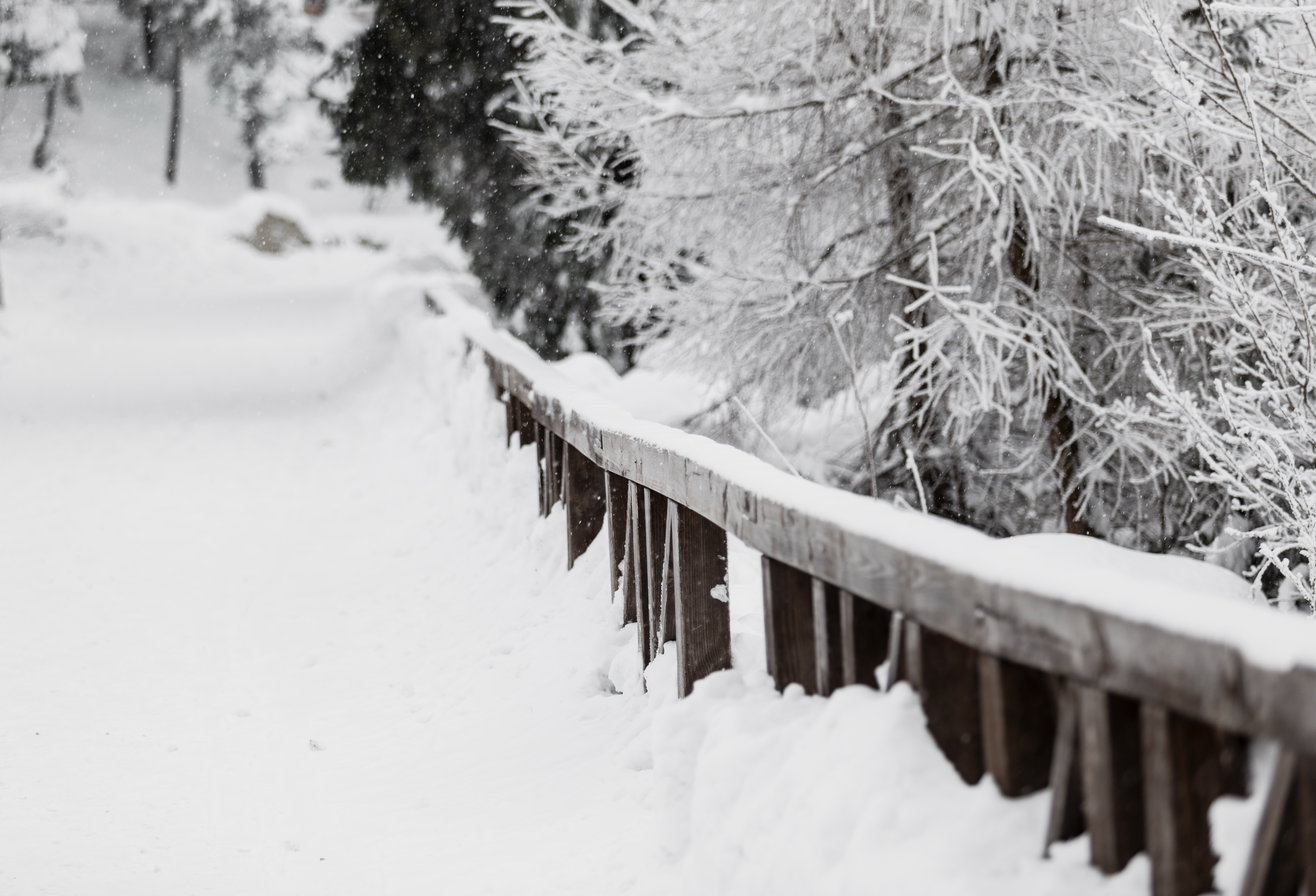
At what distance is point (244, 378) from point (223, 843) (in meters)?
12.3

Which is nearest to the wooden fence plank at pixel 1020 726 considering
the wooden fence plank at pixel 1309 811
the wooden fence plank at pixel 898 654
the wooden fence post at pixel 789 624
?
the wooden fence plank at pixel 898 654

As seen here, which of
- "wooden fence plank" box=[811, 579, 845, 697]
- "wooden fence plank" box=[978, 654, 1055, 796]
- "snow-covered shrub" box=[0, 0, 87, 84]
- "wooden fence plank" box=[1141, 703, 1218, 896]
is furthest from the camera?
"snow-covered shrub" box=[0, 0, 87, 84]

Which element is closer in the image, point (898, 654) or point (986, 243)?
point (898, 654)

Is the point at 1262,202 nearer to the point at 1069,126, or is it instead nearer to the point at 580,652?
the point at 1069,126

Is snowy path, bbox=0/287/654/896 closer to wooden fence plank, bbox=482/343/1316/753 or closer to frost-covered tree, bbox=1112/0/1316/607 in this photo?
wooden fence plank, bbox=482/343/1316/753

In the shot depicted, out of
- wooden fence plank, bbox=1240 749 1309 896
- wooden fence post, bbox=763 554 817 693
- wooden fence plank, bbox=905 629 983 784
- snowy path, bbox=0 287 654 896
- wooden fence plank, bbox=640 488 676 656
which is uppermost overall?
wooden fence plank, bbox=1240 749 1309 896

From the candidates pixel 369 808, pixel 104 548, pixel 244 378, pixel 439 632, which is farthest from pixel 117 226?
pixel 369 808

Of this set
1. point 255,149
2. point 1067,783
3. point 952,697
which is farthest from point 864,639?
point 255,149

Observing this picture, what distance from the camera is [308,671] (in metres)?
5.69

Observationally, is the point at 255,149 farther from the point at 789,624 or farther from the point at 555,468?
the point at 789,624

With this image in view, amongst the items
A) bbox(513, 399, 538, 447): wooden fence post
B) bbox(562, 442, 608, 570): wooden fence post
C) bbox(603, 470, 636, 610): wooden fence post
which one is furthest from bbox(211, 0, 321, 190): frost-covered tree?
bbox(603, 470, 636, 610): wooden fence post

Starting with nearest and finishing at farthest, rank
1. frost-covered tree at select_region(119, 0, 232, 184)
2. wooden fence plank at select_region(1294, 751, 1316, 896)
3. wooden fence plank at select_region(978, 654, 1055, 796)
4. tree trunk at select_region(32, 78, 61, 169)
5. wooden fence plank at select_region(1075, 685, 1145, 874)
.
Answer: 1. wooden fence plank at select_region(1294, 751, 1316, 896)
2. wooden fence plank at select_region(1075, 685, 1145, 874)
3. wooden fence plank at select_region(978, 654, 1055, 796)
4. tree trunk at select_region(32, 78, 61, 169)
5. frost-covered tree at select_region(119, 0, 232, 184)

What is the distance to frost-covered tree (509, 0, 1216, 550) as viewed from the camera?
6660 millimetres

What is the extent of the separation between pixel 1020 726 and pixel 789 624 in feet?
3.15
